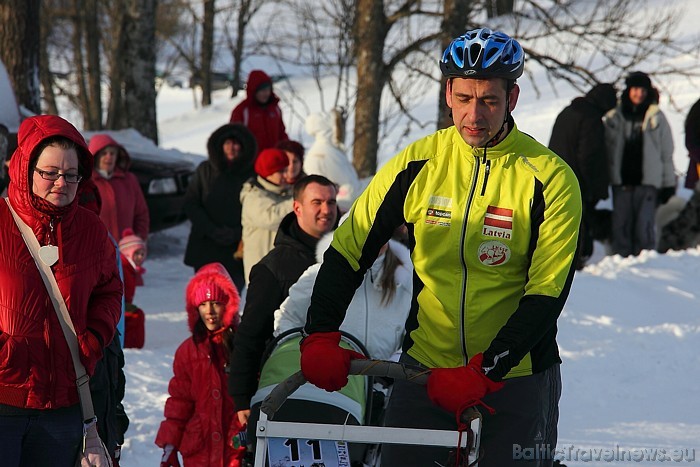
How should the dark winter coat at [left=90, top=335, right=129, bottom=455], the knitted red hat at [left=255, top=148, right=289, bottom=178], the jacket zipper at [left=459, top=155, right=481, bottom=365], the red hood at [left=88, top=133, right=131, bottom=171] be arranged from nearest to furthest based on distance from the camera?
the jacket zipper at [left=459, top=155, right=481, bottom=365], the dark winter coat at [left=90, top=335, right=129, bottom=455], the knitted red hat at [left=255, top=148, right=289, bottom=178], the red hood at [left=88, top=133, right=131, bottom=171]

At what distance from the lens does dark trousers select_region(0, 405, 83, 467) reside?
393 centimetres

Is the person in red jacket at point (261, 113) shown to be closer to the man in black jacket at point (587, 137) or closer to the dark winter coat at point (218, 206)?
the dark winter coat at point (218, 206)

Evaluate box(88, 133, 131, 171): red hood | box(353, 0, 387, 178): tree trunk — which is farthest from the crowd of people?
box(353, 0, 387, 178): tree trunk

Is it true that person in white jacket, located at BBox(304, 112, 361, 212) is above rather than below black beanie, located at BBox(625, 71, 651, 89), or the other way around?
below

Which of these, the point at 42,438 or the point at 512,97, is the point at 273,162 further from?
the point at 512,97

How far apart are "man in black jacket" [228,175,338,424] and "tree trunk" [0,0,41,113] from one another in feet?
28.0

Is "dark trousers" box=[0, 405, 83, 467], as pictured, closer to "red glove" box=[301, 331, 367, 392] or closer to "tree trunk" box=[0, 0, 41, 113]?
"red glove" box=[301, 331, 367, 392]

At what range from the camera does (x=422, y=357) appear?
3.70 meters

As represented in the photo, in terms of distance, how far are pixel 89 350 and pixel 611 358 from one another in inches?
231

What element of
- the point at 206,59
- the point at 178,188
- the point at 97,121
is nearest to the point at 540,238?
the point at 178,188

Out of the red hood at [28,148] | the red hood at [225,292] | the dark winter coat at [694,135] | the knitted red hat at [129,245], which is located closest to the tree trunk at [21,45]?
the knitted red hat at [129,245]

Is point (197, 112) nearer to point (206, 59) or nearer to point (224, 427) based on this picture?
point (206, 59)

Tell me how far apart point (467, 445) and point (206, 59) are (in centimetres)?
2961

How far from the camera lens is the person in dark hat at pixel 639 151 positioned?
12.2m
